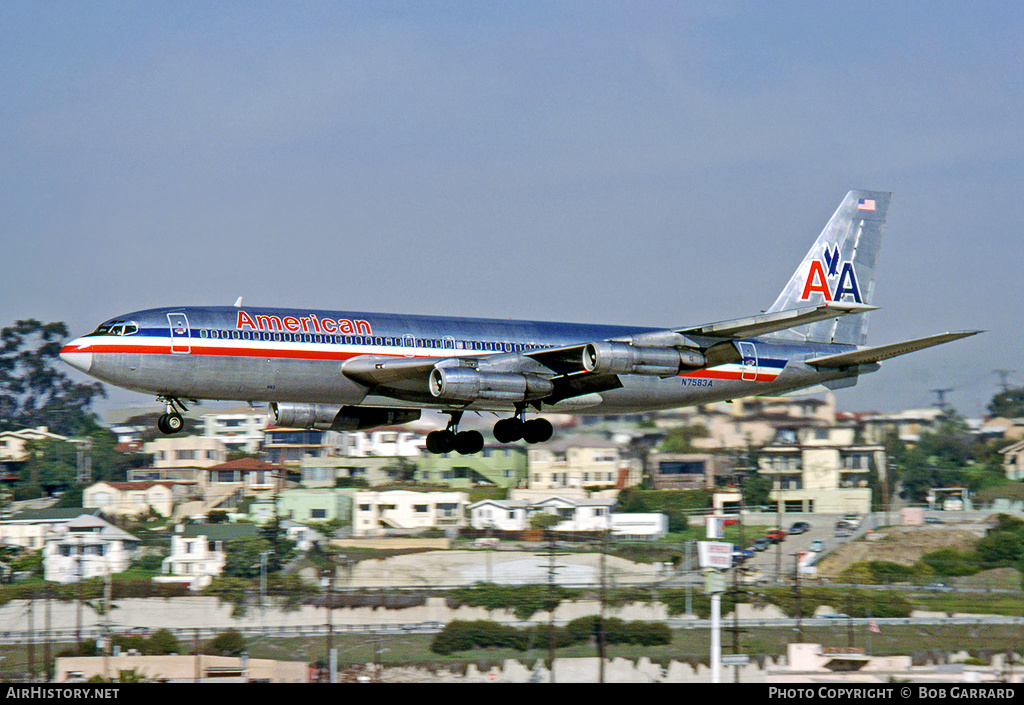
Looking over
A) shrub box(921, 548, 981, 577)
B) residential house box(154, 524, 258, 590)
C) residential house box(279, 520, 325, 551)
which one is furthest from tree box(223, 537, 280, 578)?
shrub box(921, 548, 981, 577)

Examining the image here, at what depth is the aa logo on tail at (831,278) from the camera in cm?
5103

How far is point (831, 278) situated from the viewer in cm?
5138

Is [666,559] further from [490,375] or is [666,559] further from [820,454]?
[490,375]

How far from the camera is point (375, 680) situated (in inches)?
1668

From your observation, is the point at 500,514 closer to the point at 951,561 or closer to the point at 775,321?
the point at 951,561

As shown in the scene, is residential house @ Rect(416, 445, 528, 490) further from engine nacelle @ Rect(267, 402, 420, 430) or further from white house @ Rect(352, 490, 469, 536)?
engine nacelle @ Rect(267, 402, 420, 430)

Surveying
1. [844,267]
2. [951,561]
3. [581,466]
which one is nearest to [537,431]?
[844,267]

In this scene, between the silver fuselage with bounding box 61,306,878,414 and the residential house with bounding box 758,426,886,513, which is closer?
the silver fuselage with bounding box 61,306,878,414

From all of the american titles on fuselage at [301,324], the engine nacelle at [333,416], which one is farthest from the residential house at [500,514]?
the american titles on fuselage at [301,324]

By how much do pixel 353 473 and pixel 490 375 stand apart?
116 feet

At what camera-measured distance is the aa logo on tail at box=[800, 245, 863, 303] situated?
51.0 meters

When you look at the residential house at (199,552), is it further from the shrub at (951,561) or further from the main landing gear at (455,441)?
the shrub at (951,561)

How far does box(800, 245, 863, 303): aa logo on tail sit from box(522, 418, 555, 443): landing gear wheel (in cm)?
1398

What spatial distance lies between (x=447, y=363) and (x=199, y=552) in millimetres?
27968
